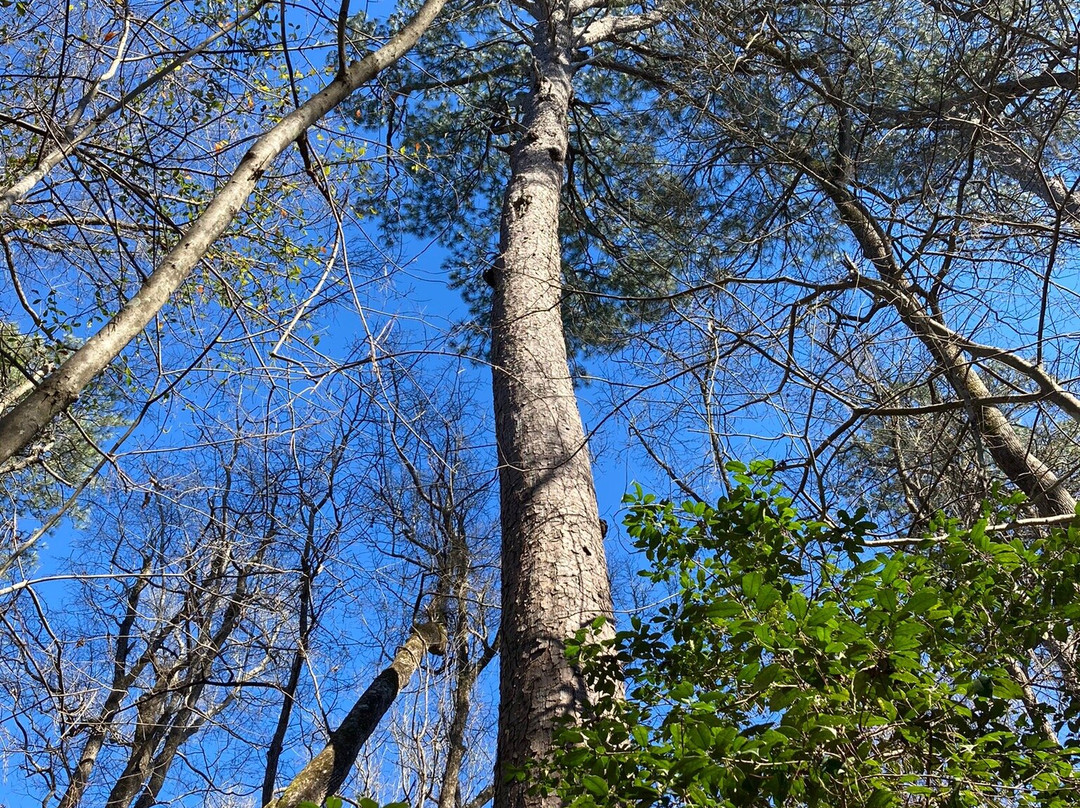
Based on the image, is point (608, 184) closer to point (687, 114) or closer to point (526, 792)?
point (687, 114)

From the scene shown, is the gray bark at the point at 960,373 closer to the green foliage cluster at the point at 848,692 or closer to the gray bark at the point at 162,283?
the green foliage cluster at the point at 848,692

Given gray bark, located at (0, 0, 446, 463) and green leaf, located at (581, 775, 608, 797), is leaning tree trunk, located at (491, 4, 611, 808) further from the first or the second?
gray bark, located at (0, 0, 446, 463)

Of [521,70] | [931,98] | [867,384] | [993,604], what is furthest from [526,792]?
[521,70]

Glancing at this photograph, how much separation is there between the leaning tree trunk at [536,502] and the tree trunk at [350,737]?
70.8 inches

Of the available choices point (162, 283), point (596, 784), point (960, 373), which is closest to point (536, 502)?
point (596, 784)

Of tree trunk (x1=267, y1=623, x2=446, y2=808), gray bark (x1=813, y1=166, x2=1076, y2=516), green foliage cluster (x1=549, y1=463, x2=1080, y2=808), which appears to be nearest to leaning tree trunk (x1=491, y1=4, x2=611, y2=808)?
green foliage cluster (x1=549, y1=463, x2=1080, y2=808)

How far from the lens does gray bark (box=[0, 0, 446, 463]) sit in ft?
4.04

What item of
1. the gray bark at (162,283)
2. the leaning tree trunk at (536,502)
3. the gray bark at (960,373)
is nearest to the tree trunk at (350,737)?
the leaning tree trunk at (536,502)

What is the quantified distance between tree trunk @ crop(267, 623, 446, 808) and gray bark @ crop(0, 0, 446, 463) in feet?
9.10

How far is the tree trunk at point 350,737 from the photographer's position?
3.90 m

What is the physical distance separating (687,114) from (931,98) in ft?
5.09

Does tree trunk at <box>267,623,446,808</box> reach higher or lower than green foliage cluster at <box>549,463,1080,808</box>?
higher

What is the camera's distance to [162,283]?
1489mm

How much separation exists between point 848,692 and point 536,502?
1428 millimetres
